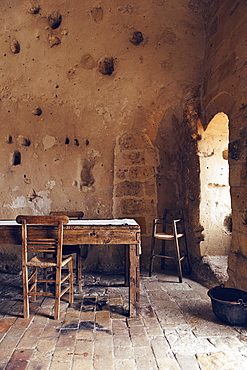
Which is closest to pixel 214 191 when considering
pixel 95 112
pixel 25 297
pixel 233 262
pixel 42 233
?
pixel 233 262

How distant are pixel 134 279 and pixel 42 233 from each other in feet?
3.33

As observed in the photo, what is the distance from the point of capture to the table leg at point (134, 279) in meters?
2.53

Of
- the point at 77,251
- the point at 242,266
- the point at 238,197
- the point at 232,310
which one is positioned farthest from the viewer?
the point at 77,251

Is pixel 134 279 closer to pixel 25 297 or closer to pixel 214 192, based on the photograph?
pixel 25 297

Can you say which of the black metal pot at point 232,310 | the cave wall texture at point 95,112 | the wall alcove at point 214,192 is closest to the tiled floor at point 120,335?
the black metal pot at point 232,310

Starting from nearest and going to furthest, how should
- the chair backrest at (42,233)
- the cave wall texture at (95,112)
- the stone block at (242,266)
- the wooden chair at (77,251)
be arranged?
the chair backrest at (42,233), the stone block at (242,266), the wooden chair at (77,251), the cave wall texture at (95,112)

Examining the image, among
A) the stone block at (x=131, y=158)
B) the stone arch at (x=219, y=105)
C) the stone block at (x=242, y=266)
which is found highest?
the stone arch at (x=219, y=105)

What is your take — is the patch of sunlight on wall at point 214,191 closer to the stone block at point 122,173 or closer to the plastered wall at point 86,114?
the plastered wall at point 86,114

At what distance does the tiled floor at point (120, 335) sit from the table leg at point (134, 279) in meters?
0.13

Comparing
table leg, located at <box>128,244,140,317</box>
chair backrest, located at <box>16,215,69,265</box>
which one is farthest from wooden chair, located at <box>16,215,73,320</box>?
table leg, located at <box>128,244,140,317</box>

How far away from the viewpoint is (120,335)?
2191 mm

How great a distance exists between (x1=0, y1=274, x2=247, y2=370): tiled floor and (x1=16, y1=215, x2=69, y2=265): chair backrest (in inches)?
23.1

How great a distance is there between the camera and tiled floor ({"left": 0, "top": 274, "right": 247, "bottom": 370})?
184 cm

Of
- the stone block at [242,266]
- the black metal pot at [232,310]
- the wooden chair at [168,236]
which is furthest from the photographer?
the wooden chair at [168,236]
